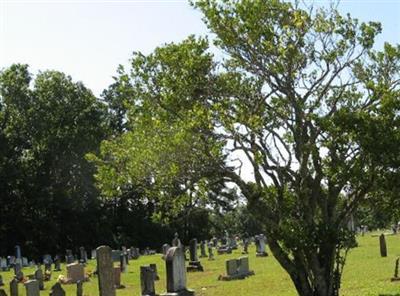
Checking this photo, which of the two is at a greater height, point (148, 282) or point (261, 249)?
point (261, 249)

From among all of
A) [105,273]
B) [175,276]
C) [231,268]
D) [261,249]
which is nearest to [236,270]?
[231,268]

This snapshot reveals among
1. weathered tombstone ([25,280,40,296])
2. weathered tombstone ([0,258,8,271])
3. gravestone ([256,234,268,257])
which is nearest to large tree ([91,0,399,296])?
weathered tombstone ([25,280,40,296])

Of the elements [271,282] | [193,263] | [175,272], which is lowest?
[271,282]

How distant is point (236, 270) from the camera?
72.7 feet

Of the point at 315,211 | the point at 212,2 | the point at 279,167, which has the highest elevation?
the point at 212,2

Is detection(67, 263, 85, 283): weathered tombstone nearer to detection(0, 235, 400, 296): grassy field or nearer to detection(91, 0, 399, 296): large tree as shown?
detection(0, 235, 400, 296): grassy field

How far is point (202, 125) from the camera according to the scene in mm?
12695

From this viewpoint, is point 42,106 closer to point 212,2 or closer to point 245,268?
point 245,268

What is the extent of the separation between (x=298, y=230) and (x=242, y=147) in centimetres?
208

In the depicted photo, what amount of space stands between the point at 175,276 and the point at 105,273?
1791 mm

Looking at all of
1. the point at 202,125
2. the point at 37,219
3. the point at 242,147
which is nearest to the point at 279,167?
the point at 242,147

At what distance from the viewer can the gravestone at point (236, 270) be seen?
2177 centimetres

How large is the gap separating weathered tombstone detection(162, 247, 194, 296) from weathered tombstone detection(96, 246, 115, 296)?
154cm

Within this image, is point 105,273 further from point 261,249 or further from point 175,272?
point 261,249
